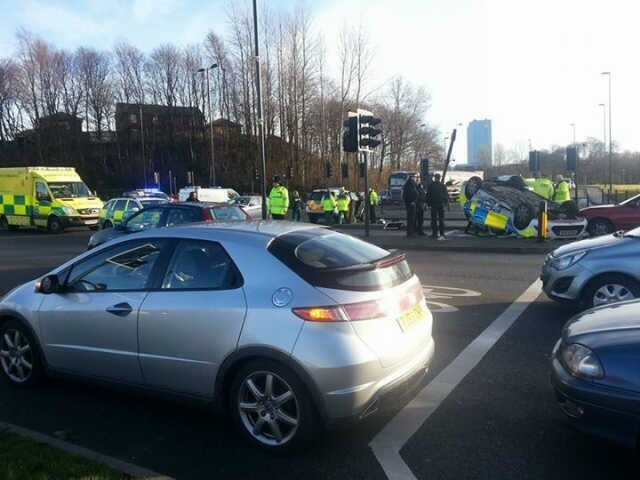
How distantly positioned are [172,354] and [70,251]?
1429cm

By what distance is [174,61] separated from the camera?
68.6 metres

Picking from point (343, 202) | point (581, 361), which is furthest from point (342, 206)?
point (581, 361)

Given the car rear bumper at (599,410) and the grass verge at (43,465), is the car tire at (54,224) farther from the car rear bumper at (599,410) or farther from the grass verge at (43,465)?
the car rear bumper at (599,410)

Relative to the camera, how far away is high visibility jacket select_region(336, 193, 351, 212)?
25.6 meters

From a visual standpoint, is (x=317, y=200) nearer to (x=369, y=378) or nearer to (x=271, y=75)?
(x=369, y=378)

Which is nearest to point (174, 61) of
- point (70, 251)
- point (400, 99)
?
point (400, 99)

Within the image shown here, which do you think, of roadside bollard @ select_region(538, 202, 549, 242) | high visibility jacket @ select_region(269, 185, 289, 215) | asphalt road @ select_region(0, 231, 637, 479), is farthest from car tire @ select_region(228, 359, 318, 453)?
high visibility jacket @ select_region(269, 185, 289, 215)

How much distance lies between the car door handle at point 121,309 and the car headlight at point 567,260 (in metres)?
5.27

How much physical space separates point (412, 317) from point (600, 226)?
1456cm

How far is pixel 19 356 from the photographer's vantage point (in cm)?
505

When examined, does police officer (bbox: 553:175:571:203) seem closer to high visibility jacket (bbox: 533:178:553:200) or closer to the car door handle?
high visibility jacket (bbox: 533:178:553:200)

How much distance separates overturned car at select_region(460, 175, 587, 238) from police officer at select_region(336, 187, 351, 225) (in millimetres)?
8745

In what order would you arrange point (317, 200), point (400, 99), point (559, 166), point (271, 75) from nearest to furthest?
point (317, 200), point (271, 75), point (400, 99), point (559, 166)

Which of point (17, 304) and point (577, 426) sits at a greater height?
point (17, 304)
